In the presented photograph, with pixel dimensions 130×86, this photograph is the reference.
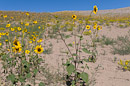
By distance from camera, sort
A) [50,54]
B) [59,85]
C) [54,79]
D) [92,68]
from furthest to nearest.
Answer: [50,54] < [92,68] < [54,79] < [59,85]

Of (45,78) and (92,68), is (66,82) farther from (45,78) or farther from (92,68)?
(92,68)

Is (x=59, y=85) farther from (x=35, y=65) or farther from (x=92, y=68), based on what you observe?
(x=92, y=68)

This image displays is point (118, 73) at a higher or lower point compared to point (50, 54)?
lower

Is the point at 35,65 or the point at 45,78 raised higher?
the point at 35,65

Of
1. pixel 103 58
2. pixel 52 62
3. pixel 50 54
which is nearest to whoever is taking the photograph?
pixel 52 62

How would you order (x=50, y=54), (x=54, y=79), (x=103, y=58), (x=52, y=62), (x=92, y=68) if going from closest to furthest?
(x=54, y=79), (x=92, y=68), (x=52, y=62), (x=103, y=58), (x=50, y=54)

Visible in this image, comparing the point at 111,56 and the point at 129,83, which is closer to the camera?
the point at 129,83

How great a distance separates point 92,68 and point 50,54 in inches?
54.8

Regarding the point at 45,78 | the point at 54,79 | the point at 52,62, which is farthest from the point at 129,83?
the point at 52,62

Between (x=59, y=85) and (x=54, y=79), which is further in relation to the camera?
(x=54, y=79)

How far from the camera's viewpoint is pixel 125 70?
2637 millimetres

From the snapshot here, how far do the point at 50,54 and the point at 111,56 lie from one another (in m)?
1.77

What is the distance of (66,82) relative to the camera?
6.82ft

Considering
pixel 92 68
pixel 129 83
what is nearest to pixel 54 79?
pixel 92 68
